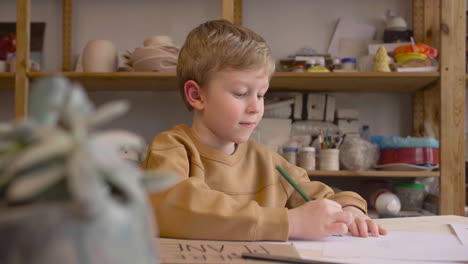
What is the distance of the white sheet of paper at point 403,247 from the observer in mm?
633

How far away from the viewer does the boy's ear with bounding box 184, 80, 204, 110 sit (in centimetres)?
107

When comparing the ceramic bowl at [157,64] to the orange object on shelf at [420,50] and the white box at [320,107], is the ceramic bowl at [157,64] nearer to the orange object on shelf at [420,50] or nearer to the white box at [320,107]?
the white box at [320,107]

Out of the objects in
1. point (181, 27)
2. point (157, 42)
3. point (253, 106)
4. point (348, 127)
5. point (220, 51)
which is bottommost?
point (348, 127)

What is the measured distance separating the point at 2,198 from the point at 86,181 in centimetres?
5

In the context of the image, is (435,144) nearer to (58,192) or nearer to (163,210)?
(163,210)

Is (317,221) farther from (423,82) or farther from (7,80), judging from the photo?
(7,80)

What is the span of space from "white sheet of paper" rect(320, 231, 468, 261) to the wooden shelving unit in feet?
3.68

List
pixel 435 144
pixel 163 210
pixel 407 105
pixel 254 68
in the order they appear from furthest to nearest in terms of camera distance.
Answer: pixel 407 105 < pixel 435 144 < pixel 254 68 < pixel 163 210

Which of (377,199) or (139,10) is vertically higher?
(139,10)

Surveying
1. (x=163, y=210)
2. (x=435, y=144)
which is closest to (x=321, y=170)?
(x=435, y=144)

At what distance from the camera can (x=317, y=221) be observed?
29.3 inches

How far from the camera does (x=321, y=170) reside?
1.92m

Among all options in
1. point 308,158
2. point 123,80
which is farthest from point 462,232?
point 123,80

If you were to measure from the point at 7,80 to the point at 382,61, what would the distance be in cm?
154
